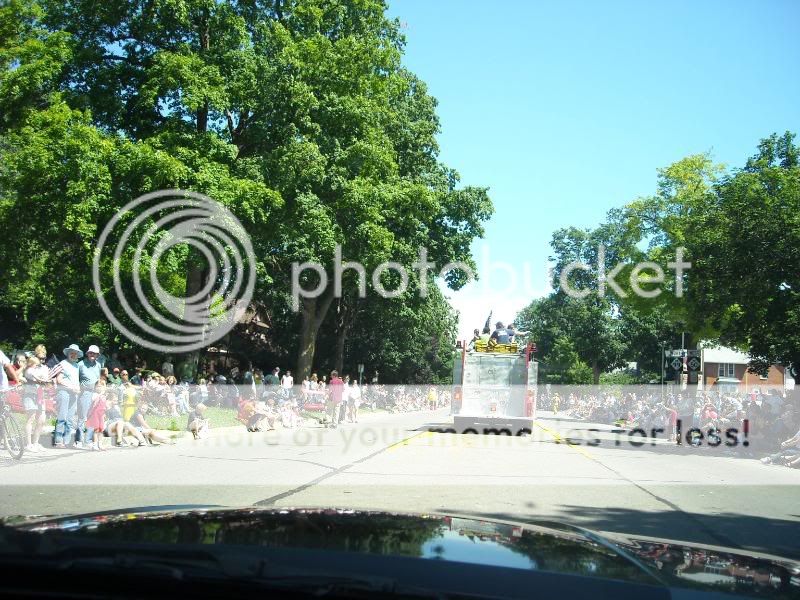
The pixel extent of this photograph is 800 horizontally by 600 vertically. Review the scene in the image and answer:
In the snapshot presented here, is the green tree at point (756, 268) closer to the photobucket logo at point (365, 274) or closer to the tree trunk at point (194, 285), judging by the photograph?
the photobucket logo at point (365, 274)

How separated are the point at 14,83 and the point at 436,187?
18.5 meters

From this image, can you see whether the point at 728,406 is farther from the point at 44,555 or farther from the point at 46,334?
the point at 46,334

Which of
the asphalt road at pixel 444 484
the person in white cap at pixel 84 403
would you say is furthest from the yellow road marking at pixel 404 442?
the person in white cap at pixel 84 403

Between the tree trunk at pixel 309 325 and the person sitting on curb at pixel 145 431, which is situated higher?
the tree trunk at pixel 309 325

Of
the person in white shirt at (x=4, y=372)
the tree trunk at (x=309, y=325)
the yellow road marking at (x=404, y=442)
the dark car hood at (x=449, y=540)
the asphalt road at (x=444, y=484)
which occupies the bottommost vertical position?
the yellow road marking at (x=404, y=442)

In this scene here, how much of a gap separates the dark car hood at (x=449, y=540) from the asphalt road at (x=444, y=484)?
474cm

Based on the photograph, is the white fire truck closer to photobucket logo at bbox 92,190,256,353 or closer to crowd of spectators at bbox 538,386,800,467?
crowd of spectators at bbox 538,386,800,467

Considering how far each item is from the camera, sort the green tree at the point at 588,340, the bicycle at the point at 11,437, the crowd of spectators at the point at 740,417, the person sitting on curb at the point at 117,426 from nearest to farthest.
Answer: the bicycle at the point at 11,437 → the person sitting on curb at the point at 117,426 → the crowd of spectators at the point at 740,417 → the green tree at the point at 588,340

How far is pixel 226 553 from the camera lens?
2.49 meters

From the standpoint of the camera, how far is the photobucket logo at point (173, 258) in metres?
23.2

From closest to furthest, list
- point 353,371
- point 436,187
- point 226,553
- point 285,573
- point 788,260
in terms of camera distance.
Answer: point 285,573 → point 226,553 → point 788,260 → point 436,187 → point 353,371

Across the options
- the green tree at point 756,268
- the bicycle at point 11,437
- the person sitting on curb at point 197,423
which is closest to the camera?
the bicycle at point 11,437

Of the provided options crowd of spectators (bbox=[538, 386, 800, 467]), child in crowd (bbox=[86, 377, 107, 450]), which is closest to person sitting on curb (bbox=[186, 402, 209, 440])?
child in crowd (bbox=[86, 377, 107, 450])

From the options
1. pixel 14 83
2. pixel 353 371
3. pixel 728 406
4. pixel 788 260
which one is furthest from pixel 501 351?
pixel 353 371
